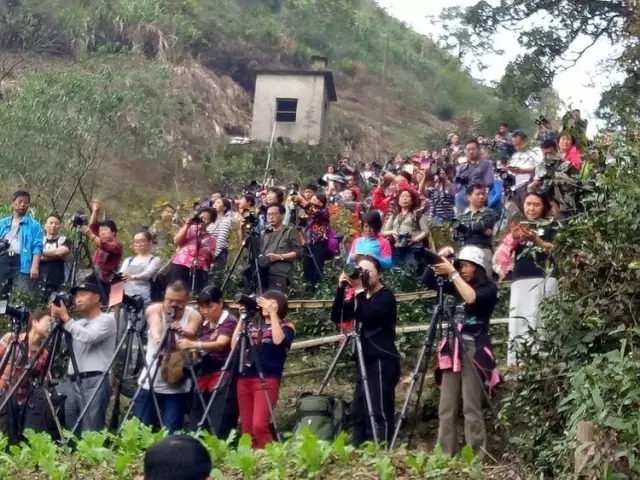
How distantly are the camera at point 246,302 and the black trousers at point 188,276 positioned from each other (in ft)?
10.6

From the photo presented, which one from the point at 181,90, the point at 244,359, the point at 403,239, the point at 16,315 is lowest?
the point at 244,359

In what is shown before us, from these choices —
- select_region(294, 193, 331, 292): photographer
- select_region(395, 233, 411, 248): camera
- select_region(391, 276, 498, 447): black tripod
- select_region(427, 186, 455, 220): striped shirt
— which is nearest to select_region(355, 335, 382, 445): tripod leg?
select_region(391, 276, 498, 447): black tripod

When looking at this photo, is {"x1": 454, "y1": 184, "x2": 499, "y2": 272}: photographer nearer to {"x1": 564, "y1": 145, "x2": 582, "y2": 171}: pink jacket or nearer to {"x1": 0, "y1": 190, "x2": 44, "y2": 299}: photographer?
{"x1": 564, "y1": 145, "x2": 582, "y2": 171}: pink jacket

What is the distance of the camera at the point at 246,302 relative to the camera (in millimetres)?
7227

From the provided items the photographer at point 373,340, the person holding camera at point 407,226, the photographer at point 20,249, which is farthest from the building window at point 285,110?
the photographer at point 373,340

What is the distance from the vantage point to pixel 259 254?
10266 mm

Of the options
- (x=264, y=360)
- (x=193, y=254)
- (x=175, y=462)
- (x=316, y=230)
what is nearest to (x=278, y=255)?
(x=193, y=254)

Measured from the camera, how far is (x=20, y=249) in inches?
427

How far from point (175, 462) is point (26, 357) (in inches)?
200

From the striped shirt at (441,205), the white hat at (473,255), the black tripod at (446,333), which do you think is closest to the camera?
the black tripod at (446,333)

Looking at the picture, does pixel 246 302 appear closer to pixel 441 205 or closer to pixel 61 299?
pixel 61 299

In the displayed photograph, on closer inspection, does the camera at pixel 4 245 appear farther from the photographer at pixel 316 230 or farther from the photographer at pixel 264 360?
the photographer at pixel 264 360

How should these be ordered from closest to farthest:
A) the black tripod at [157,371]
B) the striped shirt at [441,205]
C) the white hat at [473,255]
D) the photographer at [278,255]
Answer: the white hat at [473,255], the black tripod at [157,371], the photographer at [278,255], the striped shirt at [441,205]

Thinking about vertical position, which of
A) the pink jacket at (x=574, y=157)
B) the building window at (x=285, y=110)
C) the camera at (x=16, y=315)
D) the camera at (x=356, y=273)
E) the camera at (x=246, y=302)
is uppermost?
the building window at (x=285, y=110)
